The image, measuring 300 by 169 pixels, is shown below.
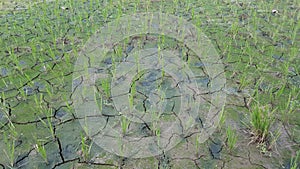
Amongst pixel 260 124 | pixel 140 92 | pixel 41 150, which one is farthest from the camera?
pixel 140 92

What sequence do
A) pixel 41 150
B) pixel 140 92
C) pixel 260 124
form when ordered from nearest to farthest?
pixel 41 150
pixel 260 124
pixel 140 92

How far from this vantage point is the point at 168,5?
4730mm

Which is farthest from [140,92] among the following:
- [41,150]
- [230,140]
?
[41,150]

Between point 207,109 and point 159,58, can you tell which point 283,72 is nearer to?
point 207,109

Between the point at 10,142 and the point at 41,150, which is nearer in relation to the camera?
the point at 41,150

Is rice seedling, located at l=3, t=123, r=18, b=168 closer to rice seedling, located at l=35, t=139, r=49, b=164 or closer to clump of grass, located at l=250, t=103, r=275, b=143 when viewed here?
rice seedling, located at l=35, t=139, r=49, b=164

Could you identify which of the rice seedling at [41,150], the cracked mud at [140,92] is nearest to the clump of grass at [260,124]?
the cracked mud at [140,92]

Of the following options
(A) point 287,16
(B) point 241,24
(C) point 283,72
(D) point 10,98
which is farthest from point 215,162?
(A) point 287,16

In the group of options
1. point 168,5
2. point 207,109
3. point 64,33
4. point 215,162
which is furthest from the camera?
point 168,5

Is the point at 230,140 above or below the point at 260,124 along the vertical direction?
below

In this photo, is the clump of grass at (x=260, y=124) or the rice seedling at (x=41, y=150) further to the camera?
the clump of grass at (x=260, y=124)

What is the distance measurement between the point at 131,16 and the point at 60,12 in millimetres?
1069

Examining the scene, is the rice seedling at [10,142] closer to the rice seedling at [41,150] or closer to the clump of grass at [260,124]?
the rice seedling at [41,150]

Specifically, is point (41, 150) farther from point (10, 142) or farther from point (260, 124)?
point (260, 124)
